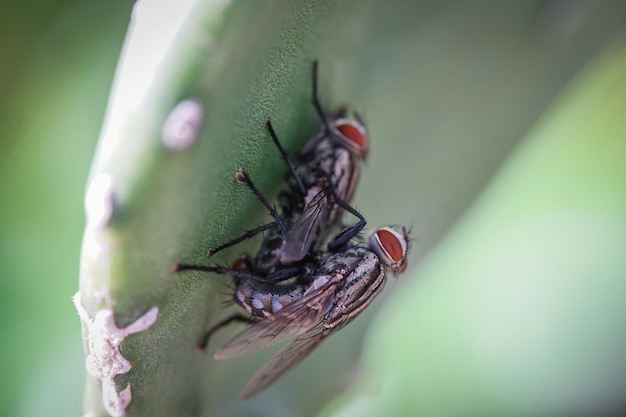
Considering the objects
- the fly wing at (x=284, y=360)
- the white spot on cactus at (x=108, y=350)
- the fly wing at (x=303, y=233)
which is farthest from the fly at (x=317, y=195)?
the white spot on cactus at (x=108, y=350)

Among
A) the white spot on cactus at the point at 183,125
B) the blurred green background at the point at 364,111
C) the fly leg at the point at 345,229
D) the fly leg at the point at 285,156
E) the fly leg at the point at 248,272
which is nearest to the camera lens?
the white spot on cactus at the point at 183,125

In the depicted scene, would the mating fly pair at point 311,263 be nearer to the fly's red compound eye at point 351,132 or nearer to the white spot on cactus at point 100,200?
the fly's red compound eye at point 351,132

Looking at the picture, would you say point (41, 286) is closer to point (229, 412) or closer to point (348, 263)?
point (229, 412)

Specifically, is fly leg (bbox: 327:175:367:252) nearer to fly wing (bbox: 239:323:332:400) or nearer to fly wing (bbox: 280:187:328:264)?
fly wing (bbox: 280:187:328:264)

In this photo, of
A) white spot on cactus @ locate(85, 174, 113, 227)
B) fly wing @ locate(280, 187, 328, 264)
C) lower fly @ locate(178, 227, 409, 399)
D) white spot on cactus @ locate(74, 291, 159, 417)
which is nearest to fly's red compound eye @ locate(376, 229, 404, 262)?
lower fly @ locate(178, 227, 409, 399)

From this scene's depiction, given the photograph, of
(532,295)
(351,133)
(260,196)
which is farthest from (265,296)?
(532,295)

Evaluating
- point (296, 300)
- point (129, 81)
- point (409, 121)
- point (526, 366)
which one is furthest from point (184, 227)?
point (526, 366)
